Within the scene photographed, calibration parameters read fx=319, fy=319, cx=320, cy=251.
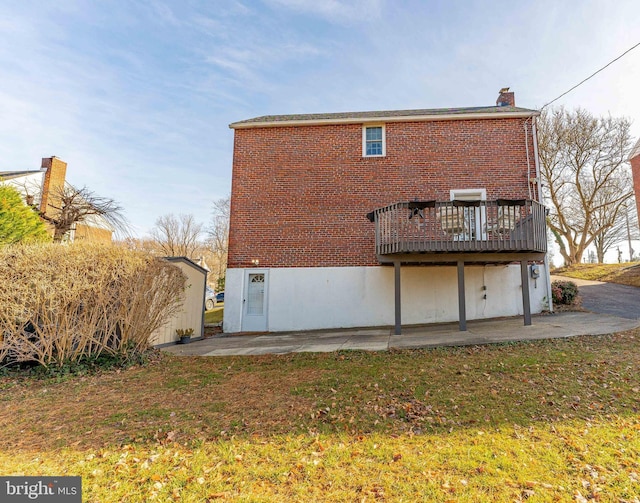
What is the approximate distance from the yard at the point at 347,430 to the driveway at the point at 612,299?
17.7 feet

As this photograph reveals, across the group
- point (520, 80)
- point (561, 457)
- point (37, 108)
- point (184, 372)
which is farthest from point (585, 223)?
point (37, 108)

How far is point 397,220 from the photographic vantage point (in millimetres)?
8445

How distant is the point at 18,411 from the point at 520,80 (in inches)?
643

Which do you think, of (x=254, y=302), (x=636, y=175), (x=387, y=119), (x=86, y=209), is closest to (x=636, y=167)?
(x=636, y=175)

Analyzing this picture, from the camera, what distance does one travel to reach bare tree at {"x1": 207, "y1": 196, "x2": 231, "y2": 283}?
3558cm

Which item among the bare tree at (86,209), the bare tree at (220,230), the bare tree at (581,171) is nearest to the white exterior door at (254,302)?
the bare tree at (86,209)

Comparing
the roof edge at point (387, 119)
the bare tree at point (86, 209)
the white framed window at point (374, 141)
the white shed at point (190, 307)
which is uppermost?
the roof edge at point (387, 119)

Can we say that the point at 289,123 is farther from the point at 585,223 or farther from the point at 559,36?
the point at 585,223

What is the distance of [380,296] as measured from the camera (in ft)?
35.0

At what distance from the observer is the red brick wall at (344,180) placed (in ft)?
35.7

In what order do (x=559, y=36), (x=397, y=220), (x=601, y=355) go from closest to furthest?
(x=601, y=355) < (x=397, y=220) < (x=559, y=36)

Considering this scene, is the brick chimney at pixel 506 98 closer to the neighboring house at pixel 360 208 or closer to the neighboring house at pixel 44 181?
the neighboring house at pixel 360 208

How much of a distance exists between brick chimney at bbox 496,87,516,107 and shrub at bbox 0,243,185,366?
13849 mm

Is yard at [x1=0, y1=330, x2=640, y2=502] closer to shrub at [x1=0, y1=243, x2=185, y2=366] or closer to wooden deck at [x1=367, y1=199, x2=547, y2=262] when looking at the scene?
shrub at [x1=0, y1=243, x2=185, y2=366]
